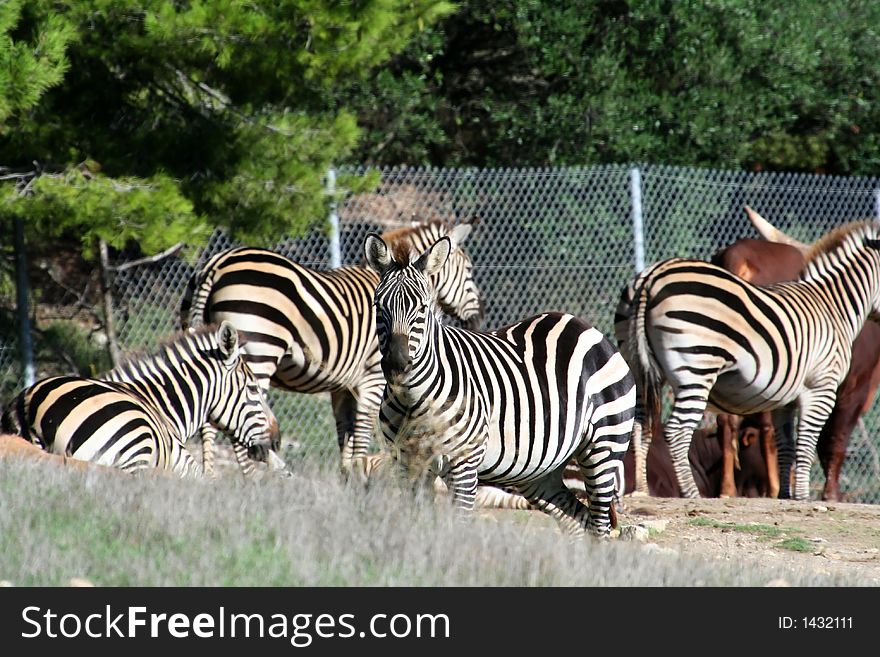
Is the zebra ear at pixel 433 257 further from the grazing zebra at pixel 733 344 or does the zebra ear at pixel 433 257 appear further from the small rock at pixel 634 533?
the grazing zebra at pixel 733 344

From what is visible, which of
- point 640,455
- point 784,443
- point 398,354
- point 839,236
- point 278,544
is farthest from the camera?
point 784,443

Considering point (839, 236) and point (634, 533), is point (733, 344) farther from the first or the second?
point (634, 533)

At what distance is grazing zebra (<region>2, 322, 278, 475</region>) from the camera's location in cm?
686

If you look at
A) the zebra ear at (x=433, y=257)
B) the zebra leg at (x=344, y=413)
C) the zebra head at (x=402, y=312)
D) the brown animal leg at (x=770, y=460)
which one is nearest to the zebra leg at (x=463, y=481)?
the zebra head at (x=402, y=312)

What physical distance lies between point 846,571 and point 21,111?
721 centimetres

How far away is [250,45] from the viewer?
1001 cm

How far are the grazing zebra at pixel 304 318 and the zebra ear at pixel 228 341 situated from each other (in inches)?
42.6

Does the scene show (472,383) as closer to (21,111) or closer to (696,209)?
(21,111)

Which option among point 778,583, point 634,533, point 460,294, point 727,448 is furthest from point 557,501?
point 727,448

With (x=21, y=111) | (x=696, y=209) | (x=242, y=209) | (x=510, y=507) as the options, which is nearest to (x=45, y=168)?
(x=21, y=111)

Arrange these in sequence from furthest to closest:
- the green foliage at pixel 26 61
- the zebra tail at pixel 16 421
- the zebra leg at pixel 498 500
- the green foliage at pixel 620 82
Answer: the green foliage at pixel 620 82, the green foliage at pixel 26 61, the zebra leg at pixel 498 500, the zebra tail at pixel 16 421

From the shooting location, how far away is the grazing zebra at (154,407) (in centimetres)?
686

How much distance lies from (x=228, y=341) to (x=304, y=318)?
4.76 feet

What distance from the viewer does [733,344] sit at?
9.50m
